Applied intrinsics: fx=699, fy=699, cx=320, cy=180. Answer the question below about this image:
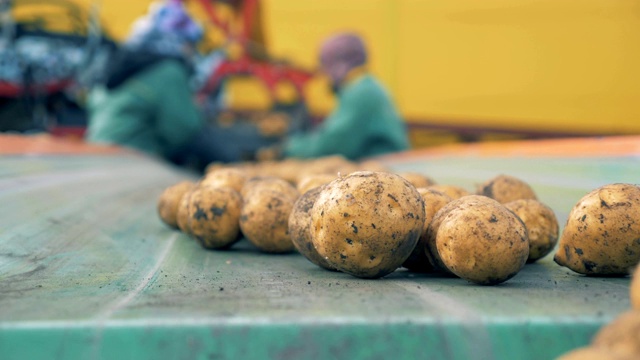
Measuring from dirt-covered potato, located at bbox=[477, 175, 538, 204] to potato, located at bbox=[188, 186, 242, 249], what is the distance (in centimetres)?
69

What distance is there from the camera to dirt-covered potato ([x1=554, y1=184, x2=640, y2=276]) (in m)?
1.38

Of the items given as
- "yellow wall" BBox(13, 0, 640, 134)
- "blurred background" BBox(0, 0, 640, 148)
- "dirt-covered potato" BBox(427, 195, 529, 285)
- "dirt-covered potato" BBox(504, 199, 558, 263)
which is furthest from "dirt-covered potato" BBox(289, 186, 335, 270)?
"yellow wall" BBox(13, 0, 640, 134)

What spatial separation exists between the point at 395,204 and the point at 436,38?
23.7ft

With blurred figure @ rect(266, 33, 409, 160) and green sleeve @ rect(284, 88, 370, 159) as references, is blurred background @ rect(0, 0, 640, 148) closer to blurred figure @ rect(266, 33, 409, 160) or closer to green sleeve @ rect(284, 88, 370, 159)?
blurred figure @ rect(266, 33, 409, 160)

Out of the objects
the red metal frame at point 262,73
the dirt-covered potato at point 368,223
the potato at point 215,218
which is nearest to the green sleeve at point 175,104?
the red metal frame at point 262,73

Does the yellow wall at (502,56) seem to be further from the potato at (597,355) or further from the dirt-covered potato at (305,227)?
the potato at (597,355)

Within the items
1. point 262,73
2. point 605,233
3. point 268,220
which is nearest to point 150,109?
point 262,73

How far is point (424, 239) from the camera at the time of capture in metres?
1.49

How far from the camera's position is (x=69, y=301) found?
3.92 ft

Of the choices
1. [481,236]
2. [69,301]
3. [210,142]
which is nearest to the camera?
[69,301]

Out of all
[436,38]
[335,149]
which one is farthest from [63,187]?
[436,38]

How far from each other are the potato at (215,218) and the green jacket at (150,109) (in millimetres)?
4610

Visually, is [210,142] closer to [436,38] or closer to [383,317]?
[436,38]

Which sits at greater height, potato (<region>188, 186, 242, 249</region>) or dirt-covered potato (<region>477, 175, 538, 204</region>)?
dirt-covered potato (<region>477, 175, 538, 204</region>)
